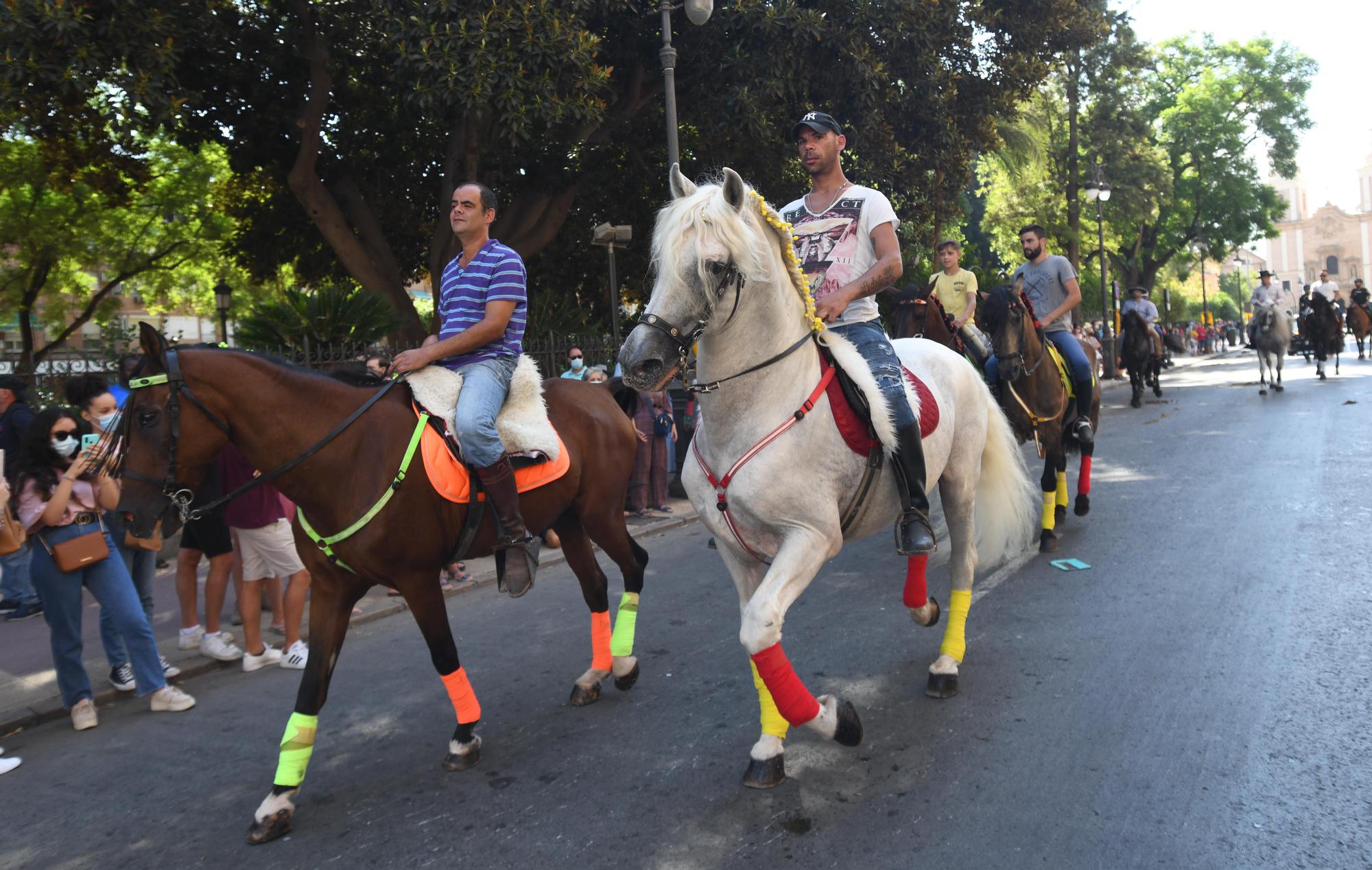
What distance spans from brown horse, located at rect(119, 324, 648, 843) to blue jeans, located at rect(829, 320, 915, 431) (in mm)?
1956

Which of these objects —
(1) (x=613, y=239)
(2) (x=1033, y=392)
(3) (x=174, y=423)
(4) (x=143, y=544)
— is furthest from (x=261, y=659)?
(1) (x=613, y=239)

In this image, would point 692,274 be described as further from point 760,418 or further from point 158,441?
point 158,441

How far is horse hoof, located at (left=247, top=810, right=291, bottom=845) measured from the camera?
3598mm

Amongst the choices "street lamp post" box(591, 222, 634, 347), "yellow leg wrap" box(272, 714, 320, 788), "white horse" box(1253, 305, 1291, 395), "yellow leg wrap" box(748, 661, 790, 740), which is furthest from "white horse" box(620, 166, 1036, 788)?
"white horse" box(1253, 305, 1291, 395)

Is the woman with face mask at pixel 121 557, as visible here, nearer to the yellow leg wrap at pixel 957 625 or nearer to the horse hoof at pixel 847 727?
the horse hoof at pixel 847 727

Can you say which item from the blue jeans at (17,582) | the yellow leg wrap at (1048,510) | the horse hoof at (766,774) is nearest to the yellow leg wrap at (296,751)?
the horse hoof at (766,774)

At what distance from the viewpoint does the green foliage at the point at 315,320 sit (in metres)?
10.1

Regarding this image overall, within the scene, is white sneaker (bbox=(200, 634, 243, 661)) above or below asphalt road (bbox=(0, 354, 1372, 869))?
above

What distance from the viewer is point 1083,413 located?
8.56 meters

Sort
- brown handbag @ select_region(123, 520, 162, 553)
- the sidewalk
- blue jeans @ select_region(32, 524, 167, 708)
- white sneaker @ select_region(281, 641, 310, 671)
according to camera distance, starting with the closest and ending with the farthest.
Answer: blue jeans @ select_region(32, 524, 167, 708) < the sidewalk < brown handbag @ select_region(123, 520, 162, 553) < white sneaker @ select_region(281, 641, 310, 671)

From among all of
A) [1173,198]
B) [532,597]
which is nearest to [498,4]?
[532,597]

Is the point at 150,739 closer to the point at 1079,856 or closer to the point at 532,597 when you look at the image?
the point at 532,597

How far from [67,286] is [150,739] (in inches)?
1085

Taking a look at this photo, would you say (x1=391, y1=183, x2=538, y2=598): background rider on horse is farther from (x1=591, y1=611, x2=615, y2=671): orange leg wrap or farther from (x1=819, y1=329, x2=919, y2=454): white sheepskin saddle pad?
(x1=819, y1=329, x2=919, y2=454): white sheepskin saddle pad
